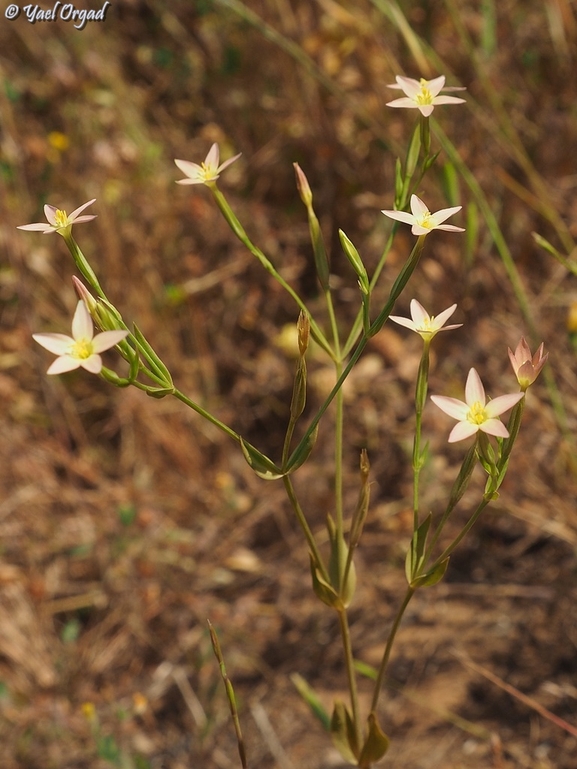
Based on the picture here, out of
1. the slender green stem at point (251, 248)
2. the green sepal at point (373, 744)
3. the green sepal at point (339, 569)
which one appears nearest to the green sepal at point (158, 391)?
the slender green stem at point (251, 248)

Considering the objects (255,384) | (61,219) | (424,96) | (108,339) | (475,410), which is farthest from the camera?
(255,384)

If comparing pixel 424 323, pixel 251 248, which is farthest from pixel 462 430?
pixel 251 248

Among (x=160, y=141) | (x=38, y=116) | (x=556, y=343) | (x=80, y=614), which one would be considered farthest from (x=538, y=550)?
(x=38, y=116)

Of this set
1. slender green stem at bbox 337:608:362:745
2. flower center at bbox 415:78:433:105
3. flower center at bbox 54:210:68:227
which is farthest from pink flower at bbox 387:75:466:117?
slender green stem at bbox 337:608:362:745

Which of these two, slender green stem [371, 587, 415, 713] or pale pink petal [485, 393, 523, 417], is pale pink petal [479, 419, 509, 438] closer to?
pale pink petal [485, 393, 523, 417]

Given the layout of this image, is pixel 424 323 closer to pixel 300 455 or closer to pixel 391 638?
pixel 300 455

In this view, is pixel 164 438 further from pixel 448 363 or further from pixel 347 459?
pixel 448 363
